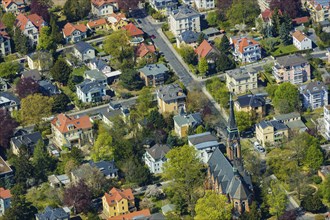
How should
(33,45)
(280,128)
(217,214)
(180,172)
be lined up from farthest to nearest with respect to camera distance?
(33,45)
(280,128)
(180,172)
(217,214)

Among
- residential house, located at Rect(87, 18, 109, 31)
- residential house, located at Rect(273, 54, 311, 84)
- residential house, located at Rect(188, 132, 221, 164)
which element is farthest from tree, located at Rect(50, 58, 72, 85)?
residential house, located at Rect(273, 54, 311, 84)

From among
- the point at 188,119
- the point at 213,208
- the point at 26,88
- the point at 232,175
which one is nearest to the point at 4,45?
the point at 26,88

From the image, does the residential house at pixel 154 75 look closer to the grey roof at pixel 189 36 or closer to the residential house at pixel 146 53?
the residential house at pixel 146 53

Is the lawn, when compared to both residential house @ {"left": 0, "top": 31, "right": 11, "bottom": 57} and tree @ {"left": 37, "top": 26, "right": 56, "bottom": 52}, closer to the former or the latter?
tree @ {"left": 37, "top": 26, "right": 56, "bottom": 52}

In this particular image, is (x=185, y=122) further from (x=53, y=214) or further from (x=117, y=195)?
(x=53, y=214)

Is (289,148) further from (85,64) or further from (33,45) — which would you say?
(33,45)

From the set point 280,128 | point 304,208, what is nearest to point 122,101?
point 280,128

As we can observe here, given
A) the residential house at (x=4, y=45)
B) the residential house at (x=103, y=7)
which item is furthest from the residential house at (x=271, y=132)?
the residential house at (x=103, y=7)
